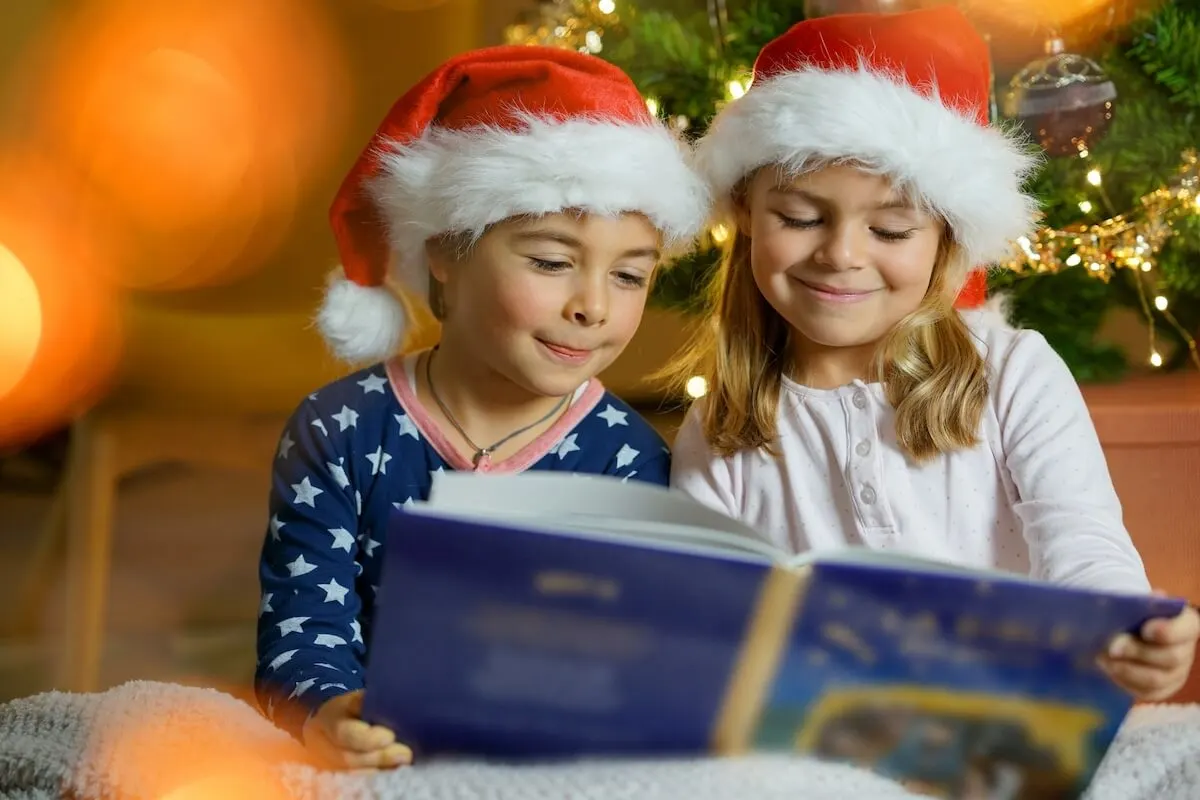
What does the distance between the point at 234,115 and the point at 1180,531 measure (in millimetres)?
1899

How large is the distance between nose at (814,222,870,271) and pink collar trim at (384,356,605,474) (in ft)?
0.93

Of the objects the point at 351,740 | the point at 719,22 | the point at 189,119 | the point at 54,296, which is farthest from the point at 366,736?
the point at 54,296

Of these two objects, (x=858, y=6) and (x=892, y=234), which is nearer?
(x=892, y=234)

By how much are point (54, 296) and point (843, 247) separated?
6.63ft

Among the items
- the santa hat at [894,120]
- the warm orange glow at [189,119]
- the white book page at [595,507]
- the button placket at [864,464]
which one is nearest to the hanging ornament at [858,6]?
the santa hat at [894,120]

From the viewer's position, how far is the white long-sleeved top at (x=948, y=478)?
110 cm

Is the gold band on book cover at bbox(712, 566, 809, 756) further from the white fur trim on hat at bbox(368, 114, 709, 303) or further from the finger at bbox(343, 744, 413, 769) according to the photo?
the white fur trim on hat at bbox(368, 114, 709, 303)

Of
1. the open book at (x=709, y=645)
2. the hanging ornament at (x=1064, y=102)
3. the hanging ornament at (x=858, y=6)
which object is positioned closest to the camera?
the open book at (x=709, y=645)

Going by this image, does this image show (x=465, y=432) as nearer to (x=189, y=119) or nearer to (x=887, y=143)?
(x=887, y=143)

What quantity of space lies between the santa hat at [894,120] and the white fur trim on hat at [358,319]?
0.33 meters

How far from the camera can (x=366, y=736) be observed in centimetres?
79

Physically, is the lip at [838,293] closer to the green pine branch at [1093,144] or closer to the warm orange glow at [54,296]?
the green pine branch at [1093,144]

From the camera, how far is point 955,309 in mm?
1210

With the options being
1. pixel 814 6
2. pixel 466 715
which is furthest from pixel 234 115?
pixel 466 715
